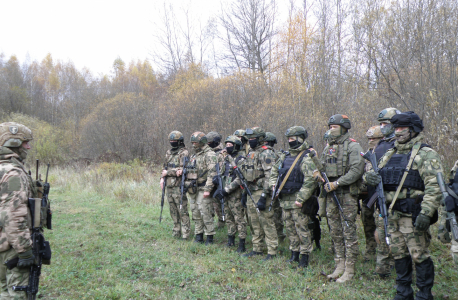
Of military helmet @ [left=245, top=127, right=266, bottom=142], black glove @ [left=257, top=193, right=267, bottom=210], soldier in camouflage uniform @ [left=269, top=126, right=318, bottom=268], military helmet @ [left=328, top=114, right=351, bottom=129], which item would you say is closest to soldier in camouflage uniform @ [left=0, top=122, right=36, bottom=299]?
black glove @ [left=257, top=193, right=267, bottom=210]

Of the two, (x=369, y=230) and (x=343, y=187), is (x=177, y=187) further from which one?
(x=369, y=230)

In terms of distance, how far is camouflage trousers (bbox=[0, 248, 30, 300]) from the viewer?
10.2 feet

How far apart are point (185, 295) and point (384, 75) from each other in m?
8.96

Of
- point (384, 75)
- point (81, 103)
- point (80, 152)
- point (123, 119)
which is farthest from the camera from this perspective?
point (81, 103)

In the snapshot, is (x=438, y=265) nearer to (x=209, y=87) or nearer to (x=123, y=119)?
(x=209, y=87)

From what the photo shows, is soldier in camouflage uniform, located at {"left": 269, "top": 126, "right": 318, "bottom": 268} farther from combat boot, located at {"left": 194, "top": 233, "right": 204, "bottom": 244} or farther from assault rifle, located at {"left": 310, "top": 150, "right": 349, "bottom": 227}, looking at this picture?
combat boot, located at {"left": 194, "top": 233, "right": 204, "bottom": 244}

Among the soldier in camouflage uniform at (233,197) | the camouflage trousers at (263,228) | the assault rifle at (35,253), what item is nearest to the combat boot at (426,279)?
the camouflage trousers at (263,228)

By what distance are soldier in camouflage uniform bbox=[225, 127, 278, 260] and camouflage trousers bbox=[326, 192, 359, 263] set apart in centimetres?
125

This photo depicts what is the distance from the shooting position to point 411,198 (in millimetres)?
3709

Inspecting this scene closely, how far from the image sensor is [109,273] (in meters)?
5.19

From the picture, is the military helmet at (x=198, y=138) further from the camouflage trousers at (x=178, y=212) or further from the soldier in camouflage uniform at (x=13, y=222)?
the soldier in camouflage uniform at (x=13, y=222)

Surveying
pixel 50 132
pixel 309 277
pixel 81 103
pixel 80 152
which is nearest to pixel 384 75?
pixel 309 277

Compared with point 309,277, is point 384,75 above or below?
above

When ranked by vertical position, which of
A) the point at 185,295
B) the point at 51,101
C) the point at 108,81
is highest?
the point at 108,81
